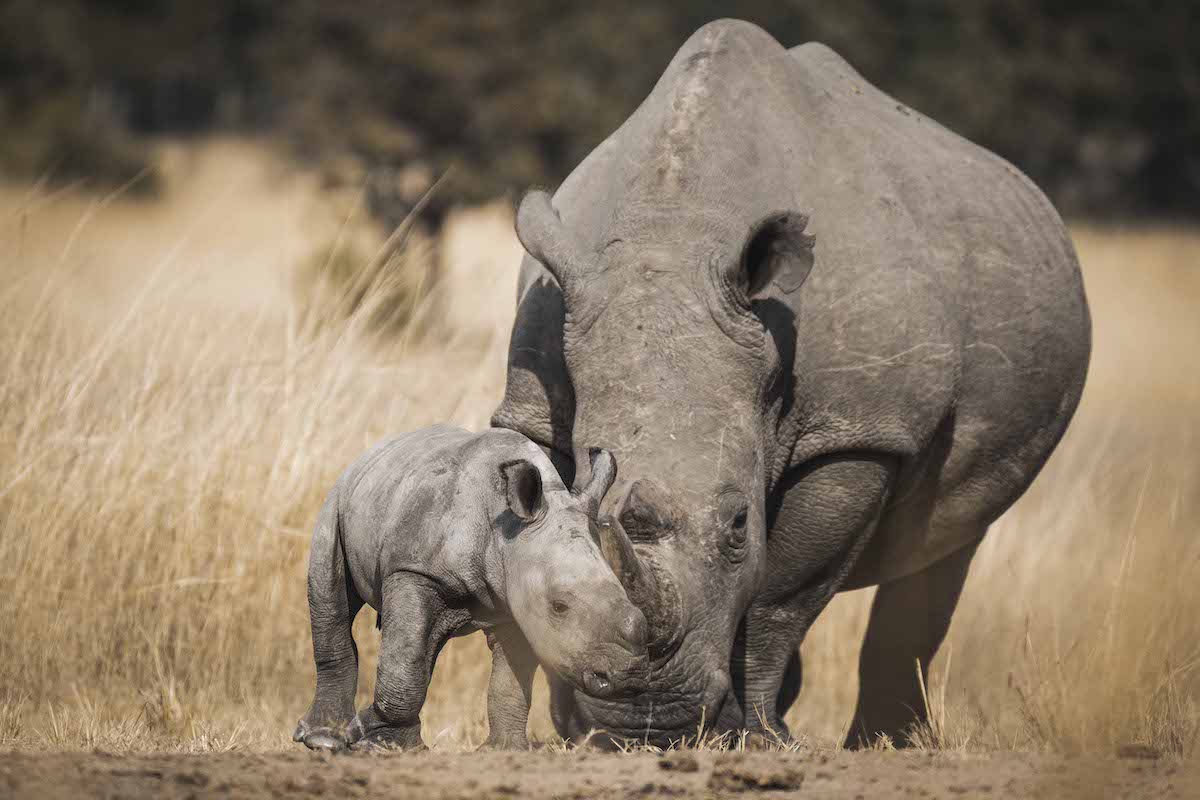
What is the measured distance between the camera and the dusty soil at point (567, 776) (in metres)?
3.71

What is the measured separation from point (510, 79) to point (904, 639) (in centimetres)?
1271

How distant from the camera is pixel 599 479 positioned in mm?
4059

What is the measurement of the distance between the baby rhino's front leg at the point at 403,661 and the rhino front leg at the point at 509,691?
0.26 metres

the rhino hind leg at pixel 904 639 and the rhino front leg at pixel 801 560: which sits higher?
the rhino front leg at pixel 801 560

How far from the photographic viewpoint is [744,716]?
5.07m

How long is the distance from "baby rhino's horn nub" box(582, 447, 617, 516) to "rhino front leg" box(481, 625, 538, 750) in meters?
0.56

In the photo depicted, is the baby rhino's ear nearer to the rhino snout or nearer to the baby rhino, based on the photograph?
the baby rhino

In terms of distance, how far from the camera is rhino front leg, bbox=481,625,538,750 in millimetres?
4461

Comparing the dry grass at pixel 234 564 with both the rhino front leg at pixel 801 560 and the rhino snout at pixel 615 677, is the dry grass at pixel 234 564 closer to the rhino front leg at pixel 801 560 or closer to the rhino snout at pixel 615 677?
A: the rhino front leg at pixel 801 560

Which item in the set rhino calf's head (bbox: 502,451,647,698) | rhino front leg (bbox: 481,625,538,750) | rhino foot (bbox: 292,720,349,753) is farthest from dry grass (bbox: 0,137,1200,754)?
rhino calf's head (bbox: 502,451,647,698)

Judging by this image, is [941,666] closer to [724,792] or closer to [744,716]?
[744,716]

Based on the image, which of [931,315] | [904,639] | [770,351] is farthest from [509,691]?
[904,639]

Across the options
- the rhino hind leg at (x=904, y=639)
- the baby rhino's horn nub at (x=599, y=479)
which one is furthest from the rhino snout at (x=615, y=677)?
the rhino hind leg at (x=904, y=639)

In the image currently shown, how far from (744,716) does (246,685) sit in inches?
79.9
